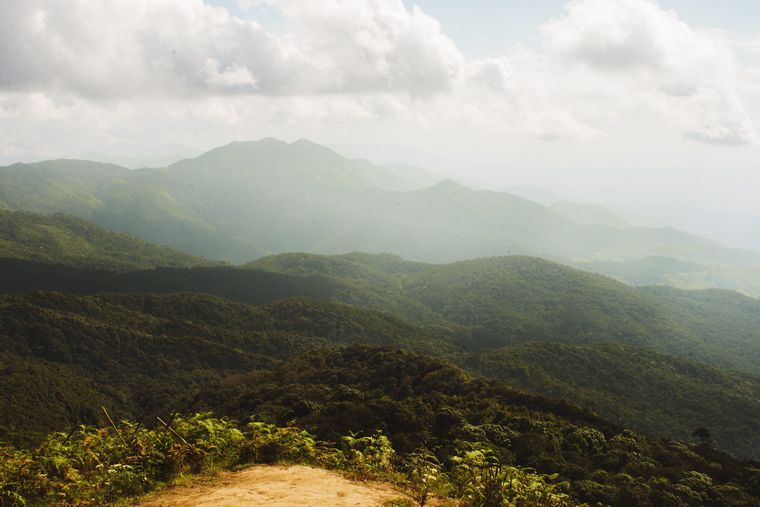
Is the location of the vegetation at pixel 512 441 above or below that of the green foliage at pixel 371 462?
below

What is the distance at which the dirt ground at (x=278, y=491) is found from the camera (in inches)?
499

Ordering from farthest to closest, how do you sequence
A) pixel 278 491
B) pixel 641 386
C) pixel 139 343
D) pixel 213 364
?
pixel 213 364
pixel 641 386
pixel 139 343
pixel 278 491

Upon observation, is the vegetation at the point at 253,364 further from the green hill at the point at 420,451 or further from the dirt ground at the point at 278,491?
the dirt ground at the point at 278,491

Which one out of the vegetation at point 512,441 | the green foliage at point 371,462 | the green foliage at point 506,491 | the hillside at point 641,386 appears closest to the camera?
the green foliage at point 506,491

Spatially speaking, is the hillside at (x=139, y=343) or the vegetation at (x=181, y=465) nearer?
the vegetation at (x=181, y=465)

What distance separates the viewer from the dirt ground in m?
12.7

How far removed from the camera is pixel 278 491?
13.5 meters

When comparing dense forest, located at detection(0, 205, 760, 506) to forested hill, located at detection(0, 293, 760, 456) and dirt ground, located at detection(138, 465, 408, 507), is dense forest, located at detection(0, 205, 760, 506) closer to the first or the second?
forested hill, located at detection(0, 293, 760, 456)

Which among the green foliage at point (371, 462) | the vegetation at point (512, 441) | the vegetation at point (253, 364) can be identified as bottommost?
the vegetation at point (253, 364)

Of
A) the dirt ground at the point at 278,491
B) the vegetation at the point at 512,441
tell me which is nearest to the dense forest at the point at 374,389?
the vegetation at the point at 512,441

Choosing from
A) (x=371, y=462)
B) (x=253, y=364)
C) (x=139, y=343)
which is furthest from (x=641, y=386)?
(x=139, y=343)

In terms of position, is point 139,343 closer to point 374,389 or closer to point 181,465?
point 374,389

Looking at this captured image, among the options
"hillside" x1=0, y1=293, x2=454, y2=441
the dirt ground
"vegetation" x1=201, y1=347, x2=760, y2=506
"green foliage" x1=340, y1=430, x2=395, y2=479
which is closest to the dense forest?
"vegetation" x1=201, y1=347, x2=760, y2=506

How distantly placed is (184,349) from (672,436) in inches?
5102
